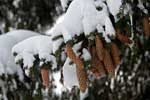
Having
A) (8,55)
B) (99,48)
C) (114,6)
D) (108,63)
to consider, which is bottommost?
(108,63)

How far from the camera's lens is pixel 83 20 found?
9.95 ft

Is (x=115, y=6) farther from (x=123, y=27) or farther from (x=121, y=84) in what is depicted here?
(x=121, y=84)

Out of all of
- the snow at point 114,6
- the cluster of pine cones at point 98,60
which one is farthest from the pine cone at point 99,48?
the snow at point 114,6

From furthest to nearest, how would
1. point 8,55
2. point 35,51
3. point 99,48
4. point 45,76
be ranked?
point 8,55, point 35,51, point 45,76, point 99,48

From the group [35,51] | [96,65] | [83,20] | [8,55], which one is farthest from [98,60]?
[8,55]

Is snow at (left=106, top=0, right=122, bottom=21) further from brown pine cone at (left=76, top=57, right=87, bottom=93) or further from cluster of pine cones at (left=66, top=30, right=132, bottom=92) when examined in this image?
brown pine cone at (left=76, top=57, right=87, bottom=93)

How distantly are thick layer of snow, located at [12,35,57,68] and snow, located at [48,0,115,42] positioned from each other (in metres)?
0.48

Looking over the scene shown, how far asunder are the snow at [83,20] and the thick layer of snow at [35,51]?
48 centimetres

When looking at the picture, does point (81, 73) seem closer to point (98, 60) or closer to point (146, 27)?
point (98, 60)

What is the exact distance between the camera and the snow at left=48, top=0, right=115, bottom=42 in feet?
9.46

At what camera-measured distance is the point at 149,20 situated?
315 centimetres

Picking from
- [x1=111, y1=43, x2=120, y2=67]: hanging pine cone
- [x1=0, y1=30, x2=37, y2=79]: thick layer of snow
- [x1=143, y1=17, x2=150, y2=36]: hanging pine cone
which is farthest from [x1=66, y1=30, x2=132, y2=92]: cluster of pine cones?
[x1=0, y1=30, x2=37, y2=79]: thick layer of snow

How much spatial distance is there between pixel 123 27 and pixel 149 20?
316 mm

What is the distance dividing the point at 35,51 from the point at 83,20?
39.5 inches
